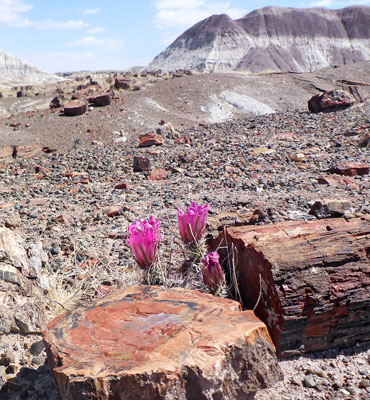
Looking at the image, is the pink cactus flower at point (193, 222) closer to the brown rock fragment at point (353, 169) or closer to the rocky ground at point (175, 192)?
the rocky ground at point (175, 192)

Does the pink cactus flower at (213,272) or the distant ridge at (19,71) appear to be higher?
the distant ridge at (19,71)

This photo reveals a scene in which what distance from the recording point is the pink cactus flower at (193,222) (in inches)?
87.2

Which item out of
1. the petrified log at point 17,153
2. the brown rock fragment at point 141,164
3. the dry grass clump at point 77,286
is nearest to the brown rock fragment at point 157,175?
the brown rock fragment at point 141,164

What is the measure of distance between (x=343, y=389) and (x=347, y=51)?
209 ft

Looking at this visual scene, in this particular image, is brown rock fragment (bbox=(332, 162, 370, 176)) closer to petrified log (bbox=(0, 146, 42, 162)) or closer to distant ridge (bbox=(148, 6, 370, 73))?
petrified log (bbox=(0, 146, 42, 162))

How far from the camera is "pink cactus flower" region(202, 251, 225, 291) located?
2092 mm

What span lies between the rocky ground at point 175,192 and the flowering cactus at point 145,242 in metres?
0.16

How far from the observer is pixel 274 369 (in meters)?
1.58

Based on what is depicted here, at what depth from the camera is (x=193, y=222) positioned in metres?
2.25

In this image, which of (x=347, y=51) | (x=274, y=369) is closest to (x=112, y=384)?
(x=274, y=369)

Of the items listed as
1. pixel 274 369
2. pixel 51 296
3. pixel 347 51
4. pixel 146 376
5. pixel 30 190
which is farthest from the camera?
pixel 347 51

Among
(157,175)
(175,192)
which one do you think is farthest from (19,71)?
(175,192)

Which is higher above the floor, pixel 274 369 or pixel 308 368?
pixel 274 369

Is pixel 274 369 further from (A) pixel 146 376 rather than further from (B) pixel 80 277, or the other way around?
(B) pixel 80 277
